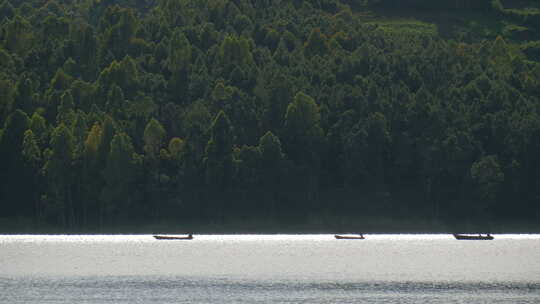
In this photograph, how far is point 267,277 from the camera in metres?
151

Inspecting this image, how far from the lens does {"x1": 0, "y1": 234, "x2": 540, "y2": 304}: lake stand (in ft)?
423

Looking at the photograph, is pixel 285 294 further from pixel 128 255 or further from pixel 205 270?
pixel 128 255

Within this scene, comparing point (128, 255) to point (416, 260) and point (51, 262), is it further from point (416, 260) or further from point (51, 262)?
point (416, 260)

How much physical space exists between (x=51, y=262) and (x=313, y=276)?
141 feet

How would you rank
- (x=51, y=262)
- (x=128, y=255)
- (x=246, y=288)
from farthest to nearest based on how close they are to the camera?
(x=128, y=255) → (x=51, y=262) → (x=246, y=288)

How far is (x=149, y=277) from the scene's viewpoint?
493 ft

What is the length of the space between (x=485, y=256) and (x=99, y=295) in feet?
265

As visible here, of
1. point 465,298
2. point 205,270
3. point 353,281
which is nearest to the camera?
point 465,298

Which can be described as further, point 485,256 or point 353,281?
point 485,256

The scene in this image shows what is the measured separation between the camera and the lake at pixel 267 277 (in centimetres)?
12900

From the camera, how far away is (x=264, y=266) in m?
168

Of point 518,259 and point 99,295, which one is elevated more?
point 518,259

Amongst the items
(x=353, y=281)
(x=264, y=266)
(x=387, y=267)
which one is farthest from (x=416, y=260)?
(x=353, y=281)

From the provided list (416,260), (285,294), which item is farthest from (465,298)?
(416,260)
